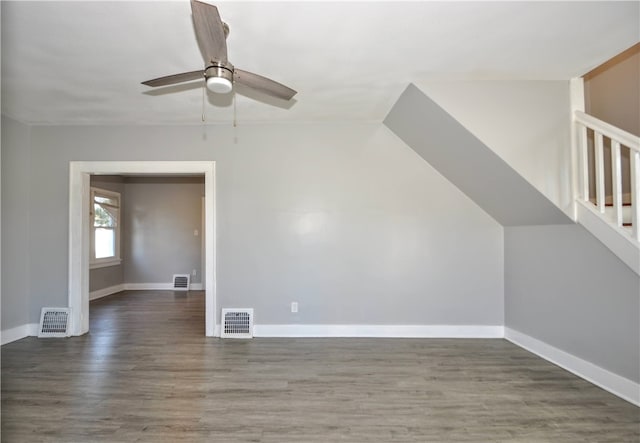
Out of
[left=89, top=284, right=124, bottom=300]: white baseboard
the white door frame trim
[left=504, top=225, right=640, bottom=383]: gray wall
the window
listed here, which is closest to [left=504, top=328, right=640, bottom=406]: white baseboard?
[left=504, top=225, right=640, bottom=383]: gray wall

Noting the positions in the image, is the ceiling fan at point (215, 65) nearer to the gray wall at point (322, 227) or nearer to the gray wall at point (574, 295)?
the gray wall at point (322, 227)

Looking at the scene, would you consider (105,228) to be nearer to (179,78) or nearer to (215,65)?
(179,78)

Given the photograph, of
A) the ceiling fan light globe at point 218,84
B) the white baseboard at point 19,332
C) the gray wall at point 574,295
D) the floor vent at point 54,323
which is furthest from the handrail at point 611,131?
the white baseboard at point 19,332

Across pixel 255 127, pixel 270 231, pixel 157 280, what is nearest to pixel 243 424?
pixel 270 231

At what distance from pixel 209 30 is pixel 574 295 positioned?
131 inches

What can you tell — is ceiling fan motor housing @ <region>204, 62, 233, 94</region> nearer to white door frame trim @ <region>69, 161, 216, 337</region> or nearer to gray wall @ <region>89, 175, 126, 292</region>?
white door frame trim @ <region>69, 161, 216, 337</region>

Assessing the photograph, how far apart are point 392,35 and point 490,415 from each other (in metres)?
2.60

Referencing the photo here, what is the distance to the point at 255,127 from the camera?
148 inches

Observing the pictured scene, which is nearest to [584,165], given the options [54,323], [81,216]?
[81,216]

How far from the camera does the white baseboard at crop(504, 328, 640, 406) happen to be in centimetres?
229

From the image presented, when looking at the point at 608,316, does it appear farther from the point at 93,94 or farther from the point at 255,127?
the point at 93,94

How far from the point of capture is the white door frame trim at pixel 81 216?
3703 millimetres

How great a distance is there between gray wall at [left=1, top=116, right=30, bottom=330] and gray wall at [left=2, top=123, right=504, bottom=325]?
0.20 feet

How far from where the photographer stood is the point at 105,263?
20.2ft
